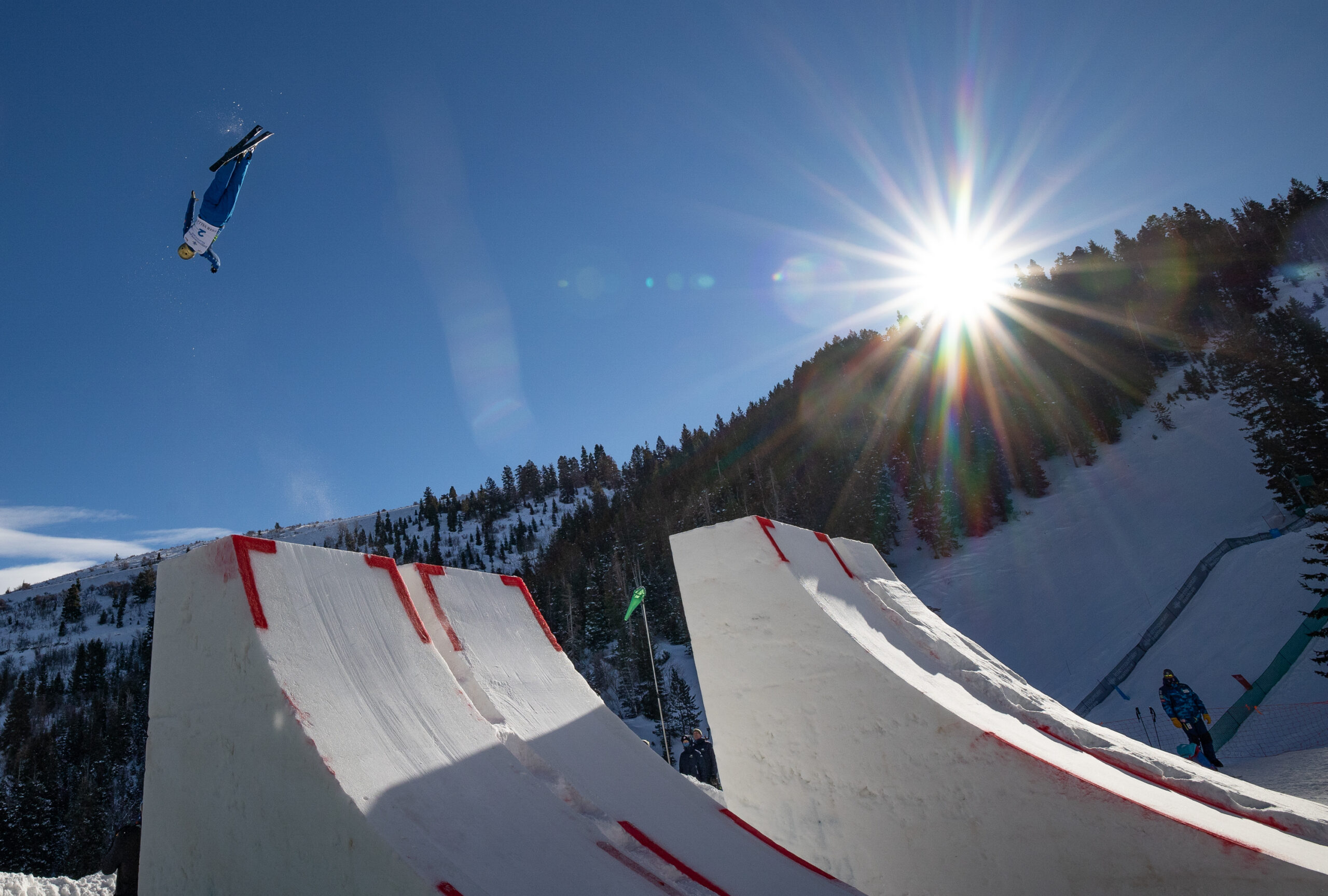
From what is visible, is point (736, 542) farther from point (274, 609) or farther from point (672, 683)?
point (672, 683)

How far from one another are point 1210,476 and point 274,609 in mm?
47324

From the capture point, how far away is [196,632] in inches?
126

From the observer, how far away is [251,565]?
3191mm

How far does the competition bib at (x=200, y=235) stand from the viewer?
10242 mm

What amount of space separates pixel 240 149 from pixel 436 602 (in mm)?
9773

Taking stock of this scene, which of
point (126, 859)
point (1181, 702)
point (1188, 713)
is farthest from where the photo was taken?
point (1181, 702)

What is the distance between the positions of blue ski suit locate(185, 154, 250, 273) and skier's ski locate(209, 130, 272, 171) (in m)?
0.12

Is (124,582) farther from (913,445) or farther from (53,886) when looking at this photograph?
(53,886)

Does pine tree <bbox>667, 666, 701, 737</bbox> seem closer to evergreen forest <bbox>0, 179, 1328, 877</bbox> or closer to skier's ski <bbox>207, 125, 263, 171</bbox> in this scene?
evergreen forest <bbox>0, 179, 1328, 877</bbox>

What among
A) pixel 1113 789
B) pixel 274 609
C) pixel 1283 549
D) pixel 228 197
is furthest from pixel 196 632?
pixel 1283 549

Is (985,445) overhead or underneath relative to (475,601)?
overhead

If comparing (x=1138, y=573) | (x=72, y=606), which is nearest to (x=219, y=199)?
(x=1138, y=573)

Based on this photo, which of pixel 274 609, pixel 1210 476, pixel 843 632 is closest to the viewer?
pixel 274 609

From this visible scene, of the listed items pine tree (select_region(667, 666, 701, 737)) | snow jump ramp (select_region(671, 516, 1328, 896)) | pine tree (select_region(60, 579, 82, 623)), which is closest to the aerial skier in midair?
snow jump ramp (select_region(671, 516, 1328, 896))
